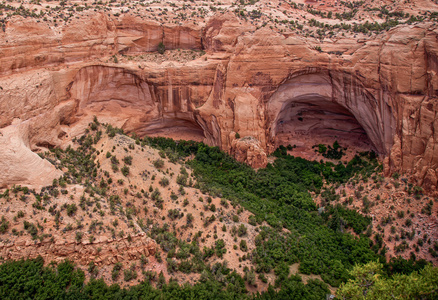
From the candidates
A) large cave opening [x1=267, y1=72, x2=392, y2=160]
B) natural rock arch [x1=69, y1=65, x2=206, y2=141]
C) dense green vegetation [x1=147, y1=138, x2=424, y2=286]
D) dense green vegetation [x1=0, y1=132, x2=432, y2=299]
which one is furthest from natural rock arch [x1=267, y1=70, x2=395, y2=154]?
natural rock arch [x1=69, y1=65, x2=206, y2=141]

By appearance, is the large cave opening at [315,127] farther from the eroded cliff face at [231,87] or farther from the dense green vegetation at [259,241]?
the dense green vegetation at [259,241]

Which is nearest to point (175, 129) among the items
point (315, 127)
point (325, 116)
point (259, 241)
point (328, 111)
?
point (315, 127)

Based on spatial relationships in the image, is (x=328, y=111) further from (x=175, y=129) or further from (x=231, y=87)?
(x=175, y=129)

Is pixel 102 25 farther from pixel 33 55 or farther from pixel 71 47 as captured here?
pixel 33 55

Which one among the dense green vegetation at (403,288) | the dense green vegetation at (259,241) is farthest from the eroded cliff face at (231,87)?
the dense green vegetation at (403,288)

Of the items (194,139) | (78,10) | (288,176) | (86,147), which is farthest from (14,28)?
(288,176)

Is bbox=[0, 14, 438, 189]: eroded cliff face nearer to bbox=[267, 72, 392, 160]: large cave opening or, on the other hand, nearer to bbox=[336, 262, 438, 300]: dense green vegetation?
bbox=[267, 72, 392, 160]: large cave opening
